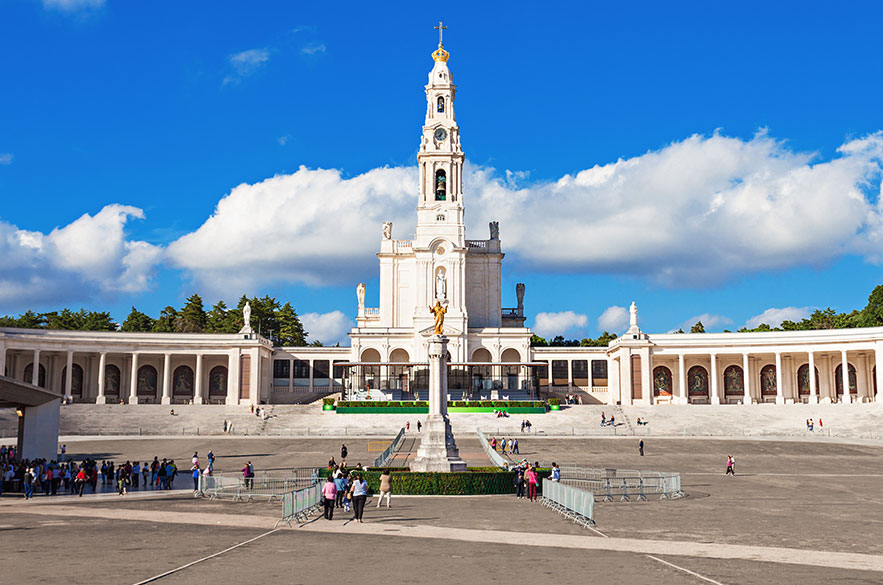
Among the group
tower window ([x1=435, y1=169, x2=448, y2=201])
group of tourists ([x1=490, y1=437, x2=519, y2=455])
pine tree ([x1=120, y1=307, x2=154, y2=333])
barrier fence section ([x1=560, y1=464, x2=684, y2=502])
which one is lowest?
barrier fence section ([x1=560, y1=464, x2=684, y2=502])

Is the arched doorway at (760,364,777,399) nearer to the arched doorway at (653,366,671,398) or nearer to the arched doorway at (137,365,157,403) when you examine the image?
the arched doorway at (653,366,671,398)

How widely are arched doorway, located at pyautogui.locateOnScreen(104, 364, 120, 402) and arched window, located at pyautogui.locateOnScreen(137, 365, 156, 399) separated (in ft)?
7.12

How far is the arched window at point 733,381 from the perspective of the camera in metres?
91.9

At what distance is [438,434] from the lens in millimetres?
34875

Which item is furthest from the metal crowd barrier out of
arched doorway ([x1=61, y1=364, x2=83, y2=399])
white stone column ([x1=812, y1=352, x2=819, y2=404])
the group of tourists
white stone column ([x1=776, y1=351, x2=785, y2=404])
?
arched doorway ([x1=61, y1=364, x2=83, y2=399])

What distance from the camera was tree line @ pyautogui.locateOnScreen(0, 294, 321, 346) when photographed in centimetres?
11325

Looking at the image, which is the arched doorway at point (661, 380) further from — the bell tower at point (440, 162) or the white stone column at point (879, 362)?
the bell tower at point (440, 162)

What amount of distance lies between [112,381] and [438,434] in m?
64.9

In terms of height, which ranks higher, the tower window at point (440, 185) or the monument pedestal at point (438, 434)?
the tower window at point (440, 185)

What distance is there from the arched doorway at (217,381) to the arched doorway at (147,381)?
226 inches

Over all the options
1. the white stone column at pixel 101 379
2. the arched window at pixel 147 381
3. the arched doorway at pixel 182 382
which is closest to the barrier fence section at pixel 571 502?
the white stone column at pixel 101 379

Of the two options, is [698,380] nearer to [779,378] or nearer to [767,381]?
[767,381]

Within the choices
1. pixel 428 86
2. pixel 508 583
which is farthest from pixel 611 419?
pixel 508 583

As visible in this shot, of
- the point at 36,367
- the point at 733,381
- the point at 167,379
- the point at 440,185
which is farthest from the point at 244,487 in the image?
the point at 733,381
